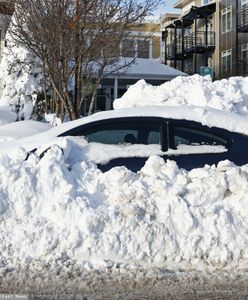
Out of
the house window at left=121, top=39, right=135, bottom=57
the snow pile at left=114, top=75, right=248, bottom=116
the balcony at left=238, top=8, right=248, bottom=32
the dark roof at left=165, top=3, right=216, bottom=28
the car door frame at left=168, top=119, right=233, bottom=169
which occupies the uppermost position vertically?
the dark roof at left=165, top=3, right=216, bottom=28

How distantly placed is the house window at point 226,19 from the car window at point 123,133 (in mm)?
35220

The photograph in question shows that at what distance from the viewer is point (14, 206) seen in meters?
6.59

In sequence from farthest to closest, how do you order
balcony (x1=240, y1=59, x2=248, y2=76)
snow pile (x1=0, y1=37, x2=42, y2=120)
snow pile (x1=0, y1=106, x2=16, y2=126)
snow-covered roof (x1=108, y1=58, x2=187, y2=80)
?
balcony (x1=240, y1=59, x2=248, y2=76) < snow-covered roof (x1=108, y1=58, x2=187, y2=80) < snow pile (x1=0, y1=37, x2=42, y2=120) < snow pile (x1=0, y1=106, x2=16, y2=126)

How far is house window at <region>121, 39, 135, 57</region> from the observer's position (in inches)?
641

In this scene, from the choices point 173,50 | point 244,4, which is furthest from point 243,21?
point 173,50

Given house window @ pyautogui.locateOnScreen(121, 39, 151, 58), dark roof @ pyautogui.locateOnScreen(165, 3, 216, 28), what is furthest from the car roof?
dark roof @ pyautogui.locateOnScreen(165, 3, 216, 28)

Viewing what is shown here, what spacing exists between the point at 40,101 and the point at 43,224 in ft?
49.6

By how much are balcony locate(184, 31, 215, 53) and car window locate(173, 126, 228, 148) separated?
123 ft

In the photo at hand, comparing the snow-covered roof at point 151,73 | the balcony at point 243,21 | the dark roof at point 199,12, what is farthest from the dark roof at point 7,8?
the dark roof at point 199,12

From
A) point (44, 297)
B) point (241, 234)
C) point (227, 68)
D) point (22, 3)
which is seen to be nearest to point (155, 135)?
point (241, 234)

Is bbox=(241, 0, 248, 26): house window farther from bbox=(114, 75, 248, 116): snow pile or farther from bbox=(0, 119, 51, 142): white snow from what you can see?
bbox=(0, 119, 51, 142): white snow

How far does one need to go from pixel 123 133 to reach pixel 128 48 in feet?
31.3

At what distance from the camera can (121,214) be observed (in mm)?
6461

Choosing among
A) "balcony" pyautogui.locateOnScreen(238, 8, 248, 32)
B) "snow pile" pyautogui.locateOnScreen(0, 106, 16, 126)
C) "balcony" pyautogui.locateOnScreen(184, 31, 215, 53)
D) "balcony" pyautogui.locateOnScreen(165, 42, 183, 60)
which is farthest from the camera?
"balcony" pyautogui.locateOnScreen(165, 42, 183, 60)
